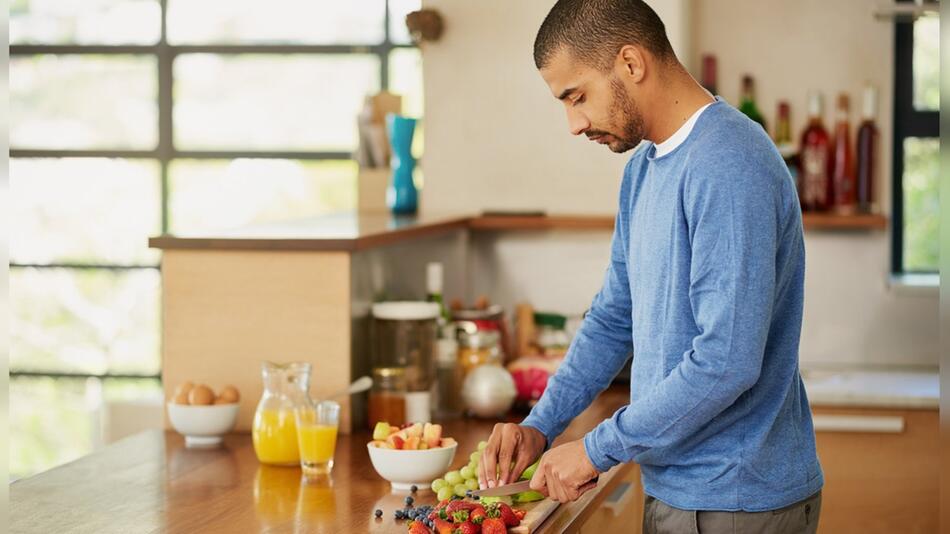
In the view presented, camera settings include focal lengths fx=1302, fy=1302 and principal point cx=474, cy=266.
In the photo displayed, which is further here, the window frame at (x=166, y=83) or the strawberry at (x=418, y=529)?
the window frame at (x=166, y=83)

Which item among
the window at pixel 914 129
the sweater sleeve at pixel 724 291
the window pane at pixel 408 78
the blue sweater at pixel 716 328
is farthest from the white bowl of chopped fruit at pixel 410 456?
the window pane at pixel 408 78

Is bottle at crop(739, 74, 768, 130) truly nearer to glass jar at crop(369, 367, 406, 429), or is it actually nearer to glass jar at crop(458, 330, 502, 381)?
glass jar at crop(458, 330, 502, 381)

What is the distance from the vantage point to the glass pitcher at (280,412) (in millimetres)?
2305

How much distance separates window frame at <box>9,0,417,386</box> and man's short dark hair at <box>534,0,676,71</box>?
3511 millimetres

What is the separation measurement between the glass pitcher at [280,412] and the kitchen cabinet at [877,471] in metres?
1.52

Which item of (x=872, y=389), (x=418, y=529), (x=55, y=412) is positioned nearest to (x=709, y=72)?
(x=872, y=389)

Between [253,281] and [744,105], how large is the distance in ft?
5.90

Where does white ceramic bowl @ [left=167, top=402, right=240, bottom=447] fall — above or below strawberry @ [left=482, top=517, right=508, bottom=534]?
above

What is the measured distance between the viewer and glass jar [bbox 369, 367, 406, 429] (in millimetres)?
2641

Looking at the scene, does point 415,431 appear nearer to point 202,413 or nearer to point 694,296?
point 202,413

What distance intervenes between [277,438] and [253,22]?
10.7 ft

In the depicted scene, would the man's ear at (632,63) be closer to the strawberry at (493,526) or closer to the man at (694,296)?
the man at (694,296)

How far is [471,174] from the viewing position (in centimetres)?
390

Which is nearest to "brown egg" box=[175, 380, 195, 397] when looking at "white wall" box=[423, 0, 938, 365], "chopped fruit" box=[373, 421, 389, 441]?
"chopped fruit" box=[373, 421, 389, 441]
